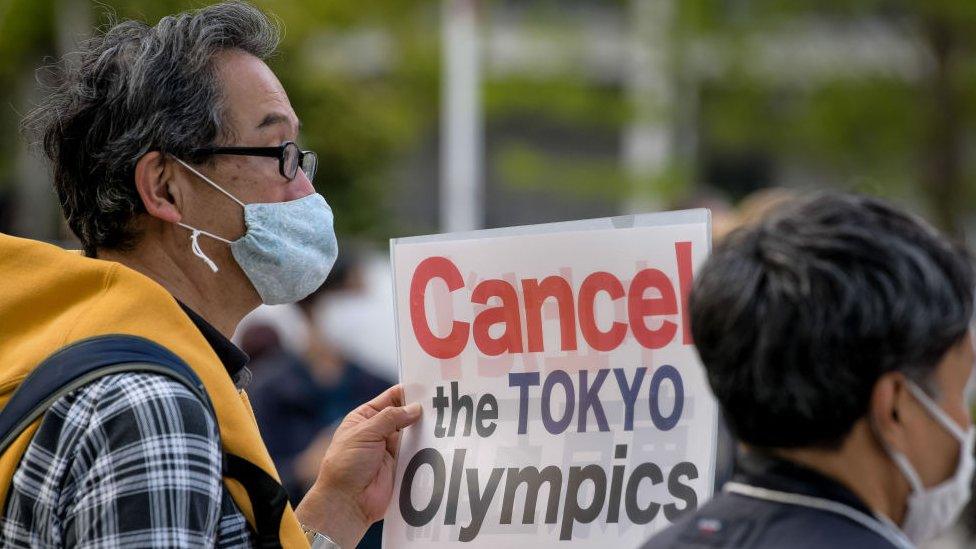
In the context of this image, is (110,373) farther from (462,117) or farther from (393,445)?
(462,117)

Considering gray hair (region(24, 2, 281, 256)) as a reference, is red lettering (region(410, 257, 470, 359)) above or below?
below

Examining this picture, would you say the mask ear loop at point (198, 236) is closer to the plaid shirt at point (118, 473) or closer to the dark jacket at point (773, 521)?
the plaid shirt at point (118, 473)

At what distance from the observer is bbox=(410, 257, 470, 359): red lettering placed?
8.89 ft

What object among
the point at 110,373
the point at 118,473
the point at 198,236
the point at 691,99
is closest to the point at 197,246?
the point at 198,236

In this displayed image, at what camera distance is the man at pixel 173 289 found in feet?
6.44

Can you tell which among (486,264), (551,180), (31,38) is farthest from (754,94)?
(486,264)

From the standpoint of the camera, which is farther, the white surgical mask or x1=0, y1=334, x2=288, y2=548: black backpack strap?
the white surgical mask

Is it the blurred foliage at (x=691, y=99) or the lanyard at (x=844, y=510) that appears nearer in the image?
the lanyard at (x=844, y=510)

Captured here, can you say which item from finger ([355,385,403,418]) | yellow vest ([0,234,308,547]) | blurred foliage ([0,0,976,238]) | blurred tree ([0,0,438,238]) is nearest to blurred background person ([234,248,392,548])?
finger ([355,385,403,418])

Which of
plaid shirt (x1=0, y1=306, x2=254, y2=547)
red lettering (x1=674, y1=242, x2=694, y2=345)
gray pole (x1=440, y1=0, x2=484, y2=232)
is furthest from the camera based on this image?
gray pole (x1=440, y1=0, x2=484, y2=232)

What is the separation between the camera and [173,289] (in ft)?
7.81

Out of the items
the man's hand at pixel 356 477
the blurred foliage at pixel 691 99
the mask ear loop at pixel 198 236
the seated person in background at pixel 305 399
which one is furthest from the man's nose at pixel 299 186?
the blurred foliage at pixel 691 99

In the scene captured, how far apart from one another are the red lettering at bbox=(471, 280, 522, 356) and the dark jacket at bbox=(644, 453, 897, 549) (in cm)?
89

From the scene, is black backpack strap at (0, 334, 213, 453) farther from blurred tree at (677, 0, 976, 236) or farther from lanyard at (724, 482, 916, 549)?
blurred tree at (677, 0, 976, 236)
